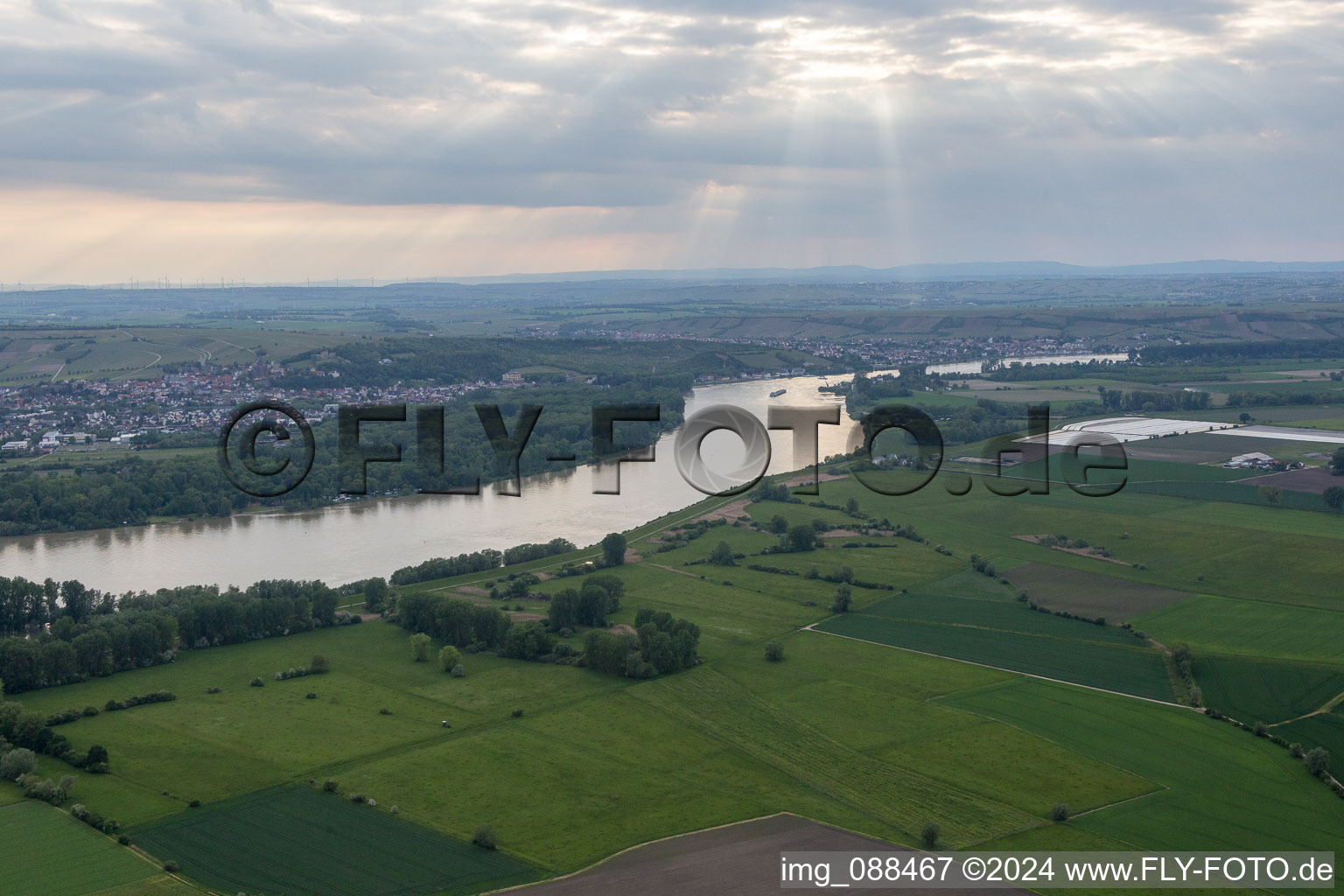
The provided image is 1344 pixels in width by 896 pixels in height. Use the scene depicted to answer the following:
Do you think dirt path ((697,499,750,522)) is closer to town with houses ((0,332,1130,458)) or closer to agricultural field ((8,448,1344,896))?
agricultural field ((8,448,1344,896))

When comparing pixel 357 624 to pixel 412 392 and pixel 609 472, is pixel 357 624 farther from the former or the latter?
pixel 412 392

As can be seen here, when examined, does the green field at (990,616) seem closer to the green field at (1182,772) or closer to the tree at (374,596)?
the green field at (1182,772)

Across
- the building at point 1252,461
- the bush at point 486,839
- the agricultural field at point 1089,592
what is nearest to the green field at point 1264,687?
the agricultural field at point 1089,592

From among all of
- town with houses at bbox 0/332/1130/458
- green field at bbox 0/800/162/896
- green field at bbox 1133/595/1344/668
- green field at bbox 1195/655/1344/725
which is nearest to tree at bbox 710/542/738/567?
green field at bbox 1133/595/1344/668

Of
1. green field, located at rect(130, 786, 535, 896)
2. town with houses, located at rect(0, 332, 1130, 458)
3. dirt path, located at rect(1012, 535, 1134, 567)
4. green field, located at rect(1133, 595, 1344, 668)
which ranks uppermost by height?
town with houses, located at rect(0, 332, 1130, 458)

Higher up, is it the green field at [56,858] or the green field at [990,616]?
the green field at [990,616]

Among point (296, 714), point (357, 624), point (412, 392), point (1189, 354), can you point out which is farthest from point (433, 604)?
point (1189, 354)

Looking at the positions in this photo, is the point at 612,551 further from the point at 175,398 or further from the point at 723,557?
the point at 175,398
